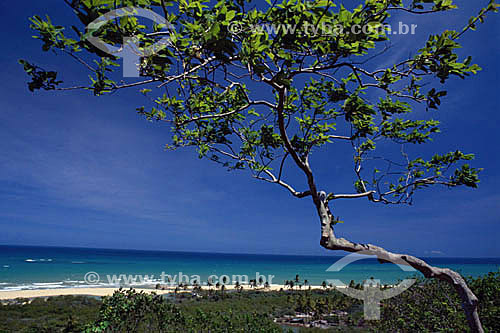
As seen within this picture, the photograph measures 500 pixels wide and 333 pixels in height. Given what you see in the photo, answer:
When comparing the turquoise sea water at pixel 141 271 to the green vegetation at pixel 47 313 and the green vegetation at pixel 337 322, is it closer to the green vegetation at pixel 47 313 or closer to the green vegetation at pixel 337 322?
the green vegetation at pixel 337 322

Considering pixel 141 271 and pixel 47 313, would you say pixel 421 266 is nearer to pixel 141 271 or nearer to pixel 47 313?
pixel 47 313

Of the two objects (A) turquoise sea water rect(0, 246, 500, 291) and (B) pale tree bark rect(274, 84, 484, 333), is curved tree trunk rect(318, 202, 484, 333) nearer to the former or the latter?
(B) pale tree bark rect(274, 84, 484, 333)

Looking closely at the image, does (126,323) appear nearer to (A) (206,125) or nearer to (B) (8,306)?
(A) (206,125)

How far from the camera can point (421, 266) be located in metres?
2.96

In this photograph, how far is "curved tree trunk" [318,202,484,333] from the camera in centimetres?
288

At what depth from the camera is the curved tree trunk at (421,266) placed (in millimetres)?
2879

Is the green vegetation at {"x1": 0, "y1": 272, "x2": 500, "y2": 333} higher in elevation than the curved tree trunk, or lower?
lower

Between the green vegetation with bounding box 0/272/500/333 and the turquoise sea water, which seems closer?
the green vegetation with bounding box 0/272/500/333

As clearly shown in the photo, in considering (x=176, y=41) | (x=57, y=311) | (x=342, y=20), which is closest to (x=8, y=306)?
(x=57, y=311)

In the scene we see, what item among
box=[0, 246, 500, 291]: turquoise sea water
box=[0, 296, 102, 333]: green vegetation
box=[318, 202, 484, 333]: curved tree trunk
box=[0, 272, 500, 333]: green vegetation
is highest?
box=[318, 202, 484, 333]: curved tree trunk

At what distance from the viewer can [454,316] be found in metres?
5.44

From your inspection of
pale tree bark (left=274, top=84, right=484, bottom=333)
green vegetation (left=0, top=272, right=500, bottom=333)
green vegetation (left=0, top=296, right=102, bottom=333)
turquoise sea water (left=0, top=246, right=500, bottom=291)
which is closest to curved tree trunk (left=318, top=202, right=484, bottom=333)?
pale tree bark (left=274, top=84, right=484, bottom=333)

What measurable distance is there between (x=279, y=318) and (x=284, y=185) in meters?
11.9

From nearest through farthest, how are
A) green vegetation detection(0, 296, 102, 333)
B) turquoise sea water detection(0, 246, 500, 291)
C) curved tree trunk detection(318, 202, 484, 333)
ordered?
1. curved tree trunk detection(318, 202, 484, 333)
2. green vegetation detection(0, 296, 102, 333)
3. turquoise sea water detection(0, 246, 500, 291)
